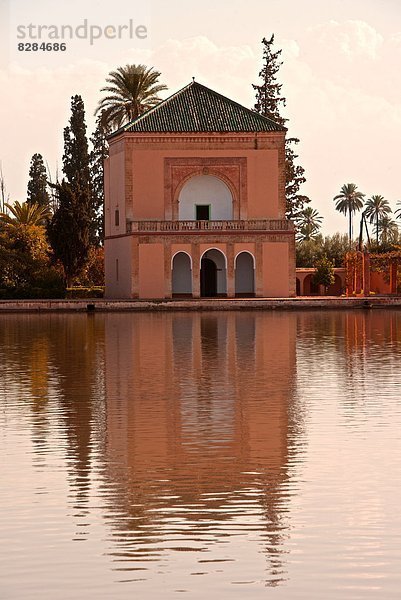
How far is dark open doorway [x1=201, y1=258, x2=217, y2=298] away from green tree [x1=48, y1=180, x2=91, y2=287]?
478 cm

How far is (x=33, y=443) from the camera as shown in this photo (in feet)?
→ 38.2

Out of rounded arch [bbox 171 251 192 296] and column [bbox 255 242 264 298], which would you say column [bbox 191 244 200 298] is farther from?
column [bbox 255 242 264 298]

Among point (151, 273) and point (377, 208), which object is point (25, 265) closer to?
point (151, 273)

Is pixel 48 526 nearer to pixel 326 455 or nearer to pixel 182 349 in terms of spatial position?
pixel 326 455

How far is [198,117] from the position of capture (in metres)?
48.2

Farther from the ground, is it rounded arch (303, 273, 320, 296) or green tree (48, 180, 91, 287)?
green tree (48, 180, 91, 287)

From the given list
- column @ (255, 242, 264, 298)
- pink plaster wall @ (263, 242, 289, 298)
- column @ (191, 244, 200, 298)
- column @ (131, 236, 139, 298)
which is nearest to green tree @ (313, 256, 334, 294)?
pink plaster wall @ (263, 242, 289, 298)

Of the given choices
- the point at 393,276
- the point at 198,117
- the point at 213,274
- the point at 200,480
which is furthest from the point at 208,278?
the point at 200,480

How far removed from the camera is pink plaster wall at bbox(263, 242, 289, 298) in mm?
47219

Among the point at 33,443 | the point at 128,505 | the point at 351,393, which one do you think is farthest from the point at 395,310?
the point at 128,505

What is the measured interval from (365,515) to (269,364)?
12450 millimetres

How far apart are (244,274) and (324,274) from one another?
7.44 meters

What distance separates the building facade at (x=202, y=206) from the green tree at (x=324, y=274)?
23.4 ft

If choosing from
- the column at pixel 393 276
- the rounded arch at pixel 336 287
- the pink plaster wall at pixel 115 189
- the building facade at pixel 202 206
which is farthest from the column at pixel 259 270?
the rounded arch at pixel 336 287
